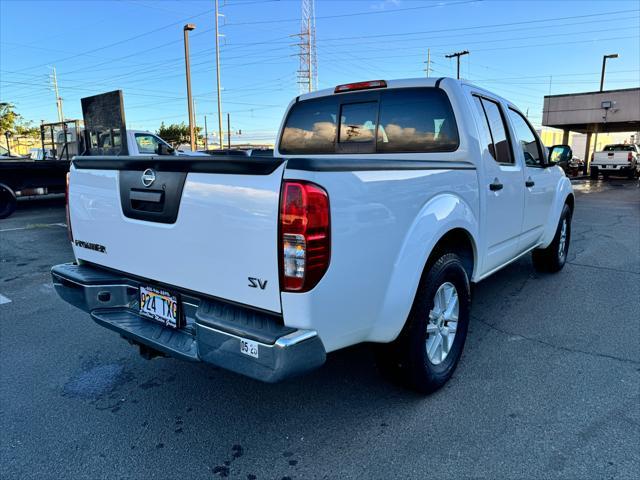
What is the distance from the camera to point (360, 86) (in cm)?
378

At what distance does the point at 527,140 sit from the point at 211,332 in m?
3.71

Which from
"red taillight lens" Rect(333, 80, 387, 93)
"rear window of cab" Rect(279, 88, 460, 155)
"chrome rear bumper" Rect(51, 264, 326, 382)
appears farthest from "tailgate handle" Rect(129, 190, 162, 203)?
"red taillight lens" Rect(333, 80, 387, 93)

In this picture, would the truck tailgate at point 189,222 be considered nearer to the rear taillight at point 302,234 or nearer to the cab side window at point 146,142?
the rear taillight at point 302,234

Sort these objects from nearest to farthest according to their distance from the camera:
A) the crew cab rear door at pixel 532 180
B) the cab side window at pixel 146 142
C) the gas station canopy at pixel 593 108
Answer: the crew cab rear door at pixel 532 180 → the cab side window at pixel 146 142 → the gas station canopy at pixel 593 108

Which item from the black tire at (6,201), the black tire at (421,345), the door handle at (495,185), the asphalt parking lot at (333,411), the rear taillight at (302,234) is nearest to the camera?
the rear taillight at (302,234)

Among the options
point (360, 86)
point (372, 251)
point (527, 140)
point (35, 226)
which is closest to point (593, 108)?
point (527, 140)

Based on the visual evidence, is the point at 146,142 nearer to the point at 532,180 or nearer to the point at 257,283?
the point at 532,180

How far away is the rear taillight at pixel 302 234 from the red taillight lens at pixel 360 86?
2149 mm

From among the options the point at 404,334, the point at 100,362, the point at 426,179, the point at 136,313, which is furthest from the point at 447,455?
the point at 100,362

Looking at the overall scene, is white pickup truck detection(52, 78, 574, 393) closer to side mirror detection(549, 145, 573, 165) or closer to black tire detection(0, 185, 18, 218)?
side mirror detection(549, 145, 573, 165)

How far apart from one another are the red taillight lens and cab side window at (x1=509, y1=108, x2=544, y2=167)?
1.24 m

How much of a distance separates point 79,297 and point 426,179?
2163mm

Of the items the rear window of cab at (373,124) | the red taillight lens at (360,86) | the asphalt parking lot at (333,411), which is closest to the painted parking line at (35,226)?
the asphalt parking lot at (333,411)

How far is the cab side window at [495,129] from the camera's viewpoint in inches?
139
